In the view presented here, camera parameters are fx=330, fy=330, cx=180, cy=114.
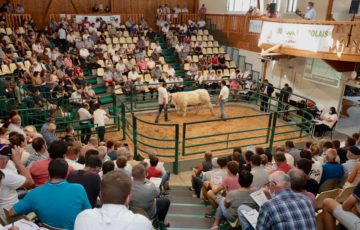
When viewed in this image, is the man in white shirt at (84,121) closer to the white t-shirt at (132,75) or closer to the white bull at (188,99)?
the white bull at (188,99)

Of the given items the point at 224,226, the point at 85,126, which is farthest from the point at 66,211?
the point at 85,126

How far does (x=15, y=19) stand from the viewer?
14.6 m

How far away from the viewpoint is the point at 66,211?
2.61 m

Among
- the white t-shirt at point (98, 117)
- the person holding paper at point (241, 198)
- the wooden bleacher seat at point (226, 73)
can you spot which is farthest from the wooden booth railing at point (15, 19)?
the person holding paper at point (241, 198)

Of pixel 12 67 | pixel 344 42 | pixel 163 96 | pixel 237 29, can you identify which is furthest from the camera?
pixel 237 29

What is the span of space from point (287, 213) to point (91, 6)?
55.7ft

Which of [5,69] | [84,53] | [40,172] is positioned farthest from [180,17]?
[40,172]

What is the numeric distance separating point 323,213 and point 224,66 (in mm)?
11971

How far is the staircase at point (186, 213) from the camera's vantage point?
15.7 feet

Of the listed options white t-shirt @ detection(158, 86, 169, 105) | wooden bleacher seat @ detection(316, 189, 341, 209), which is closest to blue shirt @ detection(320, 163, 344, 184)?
wooden bleacher seat @ detection(316, 189, 341, 209)

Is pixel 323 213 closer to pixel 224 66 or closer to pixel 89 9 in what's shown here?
pixel 224 66

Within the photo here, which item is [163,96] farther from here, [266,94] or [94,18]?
[94,18]

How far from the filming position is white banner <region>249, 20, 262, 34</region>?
1445cm

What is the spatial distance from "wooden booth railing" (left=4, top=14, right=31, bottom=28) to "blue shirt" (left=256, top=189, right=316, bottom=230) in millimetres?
14781
